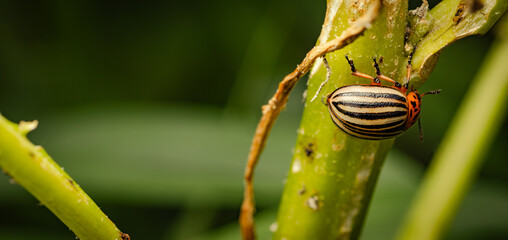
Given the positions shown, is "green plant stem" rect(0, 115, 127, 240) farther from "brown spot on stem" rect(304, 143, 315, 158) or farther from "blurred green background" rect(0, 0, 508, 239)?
"blurred green background" rect(0, 0, 508, 239)

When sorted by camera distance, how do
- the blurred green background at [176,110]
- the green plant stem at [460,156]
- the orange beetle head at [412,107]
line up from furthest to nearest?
1. the blurred green background at [176,110]
2. the green plant stem at [460,156]
3. the orange beetle head at [412,107]

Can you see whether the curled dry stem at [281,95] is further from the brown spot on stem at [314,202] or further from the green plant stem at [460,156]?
the green plant stem at [460,156]

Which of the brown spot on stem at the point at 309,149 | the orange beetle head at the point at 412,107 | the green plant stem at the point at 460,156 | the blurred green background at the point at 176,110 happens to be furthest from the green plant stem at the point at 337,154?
the blurred green background at the point at 176,110

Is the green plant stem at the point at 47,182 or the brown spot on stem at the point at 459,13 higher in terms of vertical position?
the brown spot on stem at the point at 459,13

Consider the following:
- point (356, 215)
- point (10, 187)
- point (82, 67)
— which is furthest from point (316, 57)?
point (82, 67)

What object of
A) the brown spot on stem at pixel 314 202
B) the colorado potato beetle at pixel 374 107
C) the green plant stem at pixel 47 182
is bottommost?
the green plant stem at pixel 47 182

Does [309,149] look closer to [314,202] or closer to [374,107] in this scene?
[314,202]

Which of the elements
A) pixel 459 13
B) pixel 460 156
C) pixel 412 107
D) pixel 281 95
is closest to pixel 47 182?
pixel 281 95
